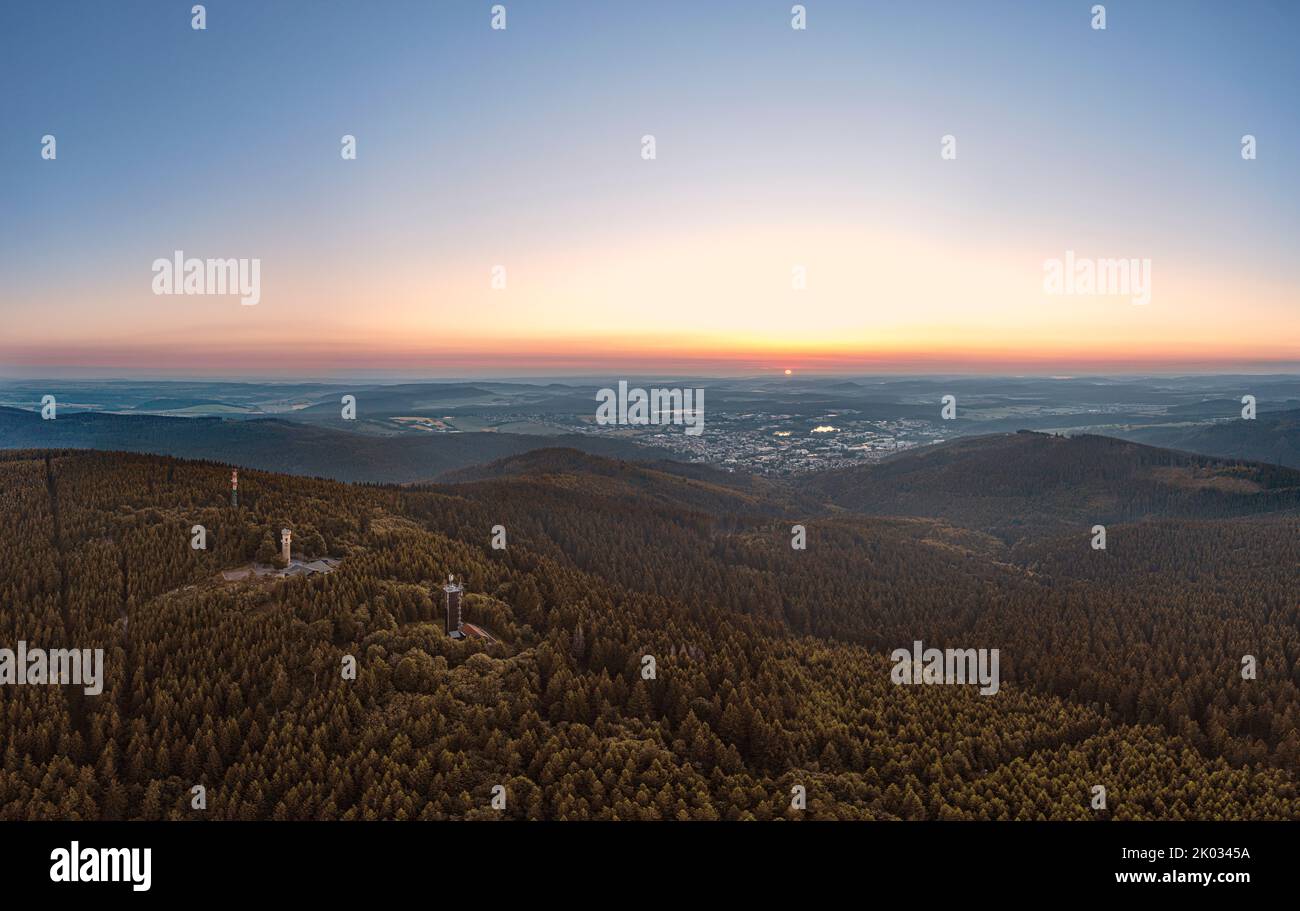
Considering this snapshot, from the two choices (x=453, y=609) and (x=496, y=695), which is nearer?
(x=496, y=695)

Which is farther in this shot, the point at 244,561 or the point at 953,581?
the point at 953,581

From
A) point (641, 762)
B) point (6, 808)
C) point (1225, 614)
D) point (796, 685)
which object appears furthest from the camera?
point (1225, 614)

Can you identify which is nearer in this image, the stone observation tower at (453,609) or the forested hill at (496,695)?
the forested hill at (496,695)

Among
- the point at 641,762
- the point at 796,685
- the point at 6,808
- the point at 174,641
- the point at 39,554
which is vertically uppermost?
the point at 39,554

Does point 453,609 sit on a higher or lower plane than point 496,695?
higher

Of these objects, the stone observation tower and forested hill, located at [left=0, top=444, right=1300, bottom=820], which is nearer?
forested hill, located at [left=0, top=444, right=1300, bottom=820]

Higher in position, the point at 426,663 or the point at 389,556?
the point at 389,556

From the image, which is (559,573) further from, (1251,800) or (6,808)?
(1251,800)

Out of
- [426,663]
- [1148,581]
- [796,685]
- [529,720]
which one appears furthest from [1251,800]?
[1148,581]
